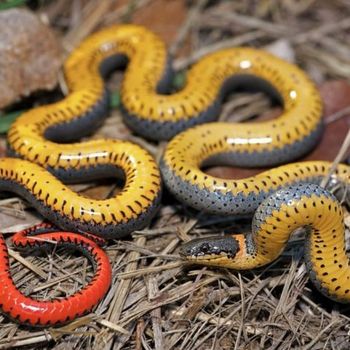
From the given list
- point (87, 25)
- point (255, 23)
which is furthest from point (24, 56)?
point (255, 23)

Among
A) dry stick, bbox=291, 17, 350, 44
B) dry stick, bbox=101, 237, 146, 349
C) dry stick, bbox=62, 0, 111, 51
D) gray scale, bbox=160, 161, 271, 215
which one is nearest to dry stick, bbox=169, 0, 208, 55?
dry stick, bbox=62, 0, 111, 51

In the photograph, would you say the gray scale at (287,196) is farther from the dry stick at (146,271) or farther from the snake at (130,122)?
the snake at (130,122)

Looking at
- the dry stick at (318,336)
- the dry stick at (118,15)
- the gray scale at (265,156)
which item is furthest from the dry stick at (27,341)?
the dry stick at (118,15)

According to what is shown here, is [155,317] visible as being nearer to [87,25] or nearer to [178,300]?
[178,300]

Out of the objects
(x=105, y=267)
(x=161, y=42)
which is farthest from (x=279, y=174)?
(x=161, y=42)

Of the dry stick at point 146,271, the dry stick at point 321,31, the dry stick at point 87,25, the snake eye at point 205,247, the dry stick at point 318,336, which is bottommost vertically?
the dry stick at point 318,336

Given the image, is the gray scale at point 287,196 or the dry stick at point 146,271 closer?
the gray scale at point 287,196

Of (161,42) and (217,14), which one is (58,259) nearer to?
(161,42)
